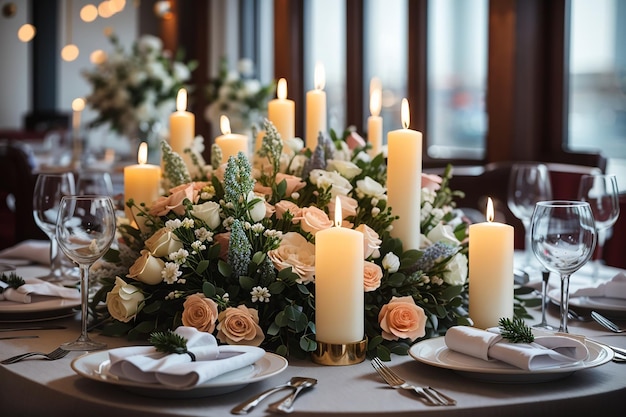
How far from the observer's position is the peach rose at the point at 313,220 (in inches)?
56.9

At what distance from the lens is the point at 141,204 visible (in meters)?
1.62

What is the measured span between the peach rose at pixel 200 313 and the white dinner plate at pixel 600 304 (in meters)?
0.70

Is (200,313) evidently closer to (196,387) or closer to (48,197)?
(196,387)

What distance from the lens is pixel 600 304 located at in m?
1.65

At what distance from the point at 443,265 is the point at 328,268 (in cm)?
29

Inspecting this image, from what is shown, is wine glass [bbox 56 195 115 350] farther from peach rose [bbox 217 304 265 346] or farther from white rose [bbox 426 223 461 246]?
white rose [bbox 426 223 461 246]

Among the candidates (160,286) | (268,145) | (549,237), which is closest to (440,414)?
(549,237)

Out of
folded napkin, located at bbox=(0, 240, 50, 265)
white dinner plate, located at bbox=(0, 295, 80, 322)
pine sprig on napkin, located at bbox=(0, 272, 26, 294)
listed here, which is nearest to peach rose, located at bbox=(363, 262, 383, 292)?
white dinner plate, located at bbox=(0, 295, 80, 322)

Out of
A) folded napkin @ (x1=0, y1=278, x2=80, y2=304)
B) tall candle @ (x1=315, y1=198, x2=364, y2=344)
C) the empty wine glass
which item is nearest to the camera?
tall candle @ (x1=315, y1=198, x2=364, y2=344)

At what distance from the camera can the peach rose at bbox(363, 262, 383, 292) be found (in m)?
1.39

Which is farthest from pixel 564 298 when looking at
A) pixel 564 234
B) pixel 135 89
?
pixel 135 89

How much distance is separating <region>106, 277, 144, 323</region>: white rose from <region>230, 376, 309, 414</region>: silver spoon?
13.2 inches

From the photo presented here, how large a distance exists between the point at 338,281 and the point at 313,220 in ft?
0.57

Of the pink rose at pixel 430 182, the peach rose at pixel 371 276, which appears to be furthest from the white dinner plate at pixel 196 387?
the pink rose at pixel 430 182
